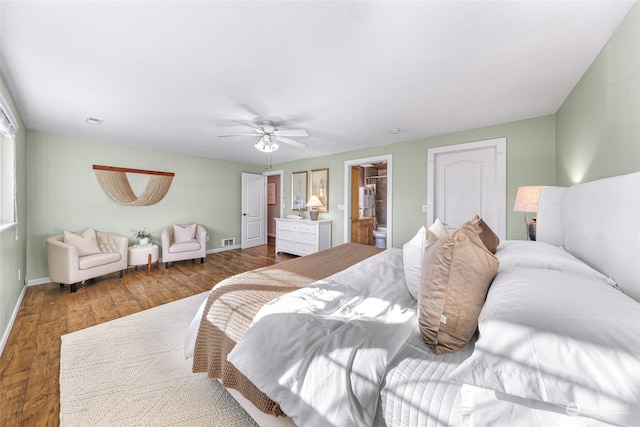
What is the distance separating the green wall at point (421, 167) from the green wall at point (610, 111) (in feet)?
2.21

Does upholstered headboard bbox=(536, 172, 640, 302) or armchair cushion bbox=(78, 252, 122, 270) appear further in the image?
armchair cushion bbox=(78, 252, 122, 270)

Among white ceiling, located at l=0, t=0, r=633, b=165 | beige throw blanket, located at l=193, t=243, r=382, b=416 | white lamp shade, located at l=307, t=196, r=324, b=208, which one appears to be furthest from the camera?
white lamp shade, located at l=307, t=196, r=324, b=208

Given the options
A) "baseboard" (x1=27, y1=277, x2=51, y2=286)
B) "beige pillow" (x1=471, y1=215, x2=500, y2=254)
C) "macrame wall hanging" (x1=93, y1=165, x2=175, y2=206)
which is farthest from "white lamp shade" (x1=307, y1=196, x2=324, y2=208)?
"baseboard" (x1=27, y1=277, x2=51, y2=286)

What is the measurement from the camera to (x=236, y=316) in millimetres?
1282

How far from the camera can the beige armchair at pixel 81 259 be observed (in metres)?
3.00

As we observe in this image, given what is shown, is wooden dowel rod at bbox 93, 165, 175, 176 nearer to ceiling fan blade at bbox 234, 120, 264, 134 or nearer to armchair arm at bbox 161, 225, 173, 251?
armchair arm at bbox 161, 225, 173, 251

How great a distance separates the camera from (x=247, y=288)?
150cm

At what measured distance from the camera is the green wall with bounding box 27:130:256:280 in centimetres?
340

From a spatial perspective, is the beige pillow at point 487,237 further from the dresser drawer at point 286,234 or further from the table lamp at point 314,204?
the dresser drawer at point 286,234

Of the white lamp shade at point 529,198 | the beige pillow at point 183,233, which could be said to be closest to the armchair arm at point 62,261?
the beige pillow at point 183,233

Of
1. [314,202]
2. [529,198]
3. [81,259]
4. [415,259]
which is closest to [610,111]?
[529,198]

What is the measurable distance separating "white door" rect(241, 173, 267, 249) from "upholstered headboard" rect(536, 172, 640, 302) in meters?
5.67

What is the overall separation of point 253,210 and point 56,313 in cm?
399

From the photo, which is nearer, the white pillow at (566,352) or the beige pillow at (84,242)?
the white pillow at (566,352)
